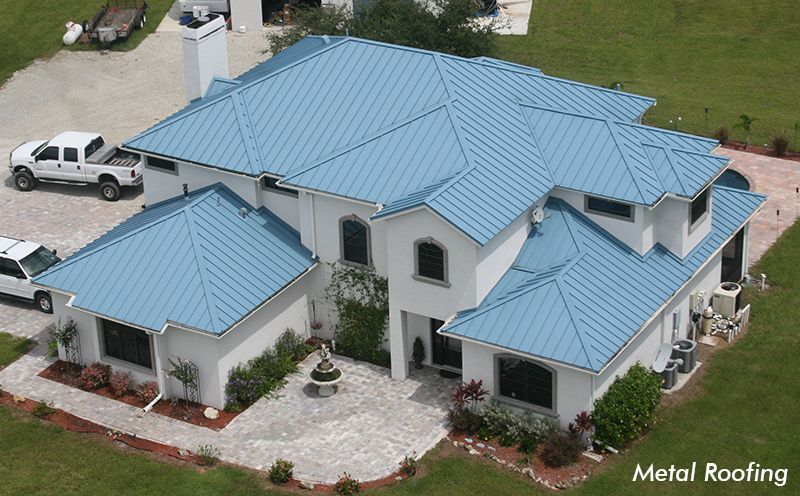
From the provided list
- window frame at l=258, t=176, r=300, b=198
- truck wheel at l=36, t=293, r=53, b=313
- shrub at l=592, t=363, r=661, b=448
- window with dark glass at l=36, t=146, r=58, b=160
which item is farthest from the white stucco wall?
shrub at l=592, t=363, r=661, b=448

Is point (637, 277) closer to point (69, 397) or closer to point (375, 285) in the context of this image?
point (375, 285)

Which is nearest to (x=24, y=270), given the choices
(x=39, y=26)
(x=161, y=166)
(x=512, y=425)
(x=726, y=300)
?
(x=161, y=166)

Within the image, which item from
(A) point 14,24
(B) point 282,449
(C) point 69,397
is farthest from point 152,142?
(A) point 14,24

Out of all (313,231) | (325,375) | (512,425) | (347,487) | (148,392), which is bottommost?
(347,487)

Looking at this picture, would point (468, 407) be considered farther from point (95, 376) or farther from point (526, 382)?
point (95, 376)

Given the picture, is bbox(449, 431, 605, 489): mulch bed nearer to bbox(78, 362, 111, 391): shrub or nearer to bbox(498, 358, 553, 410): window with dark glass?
bbox(498, 358, 553, 410): window with dark glass
